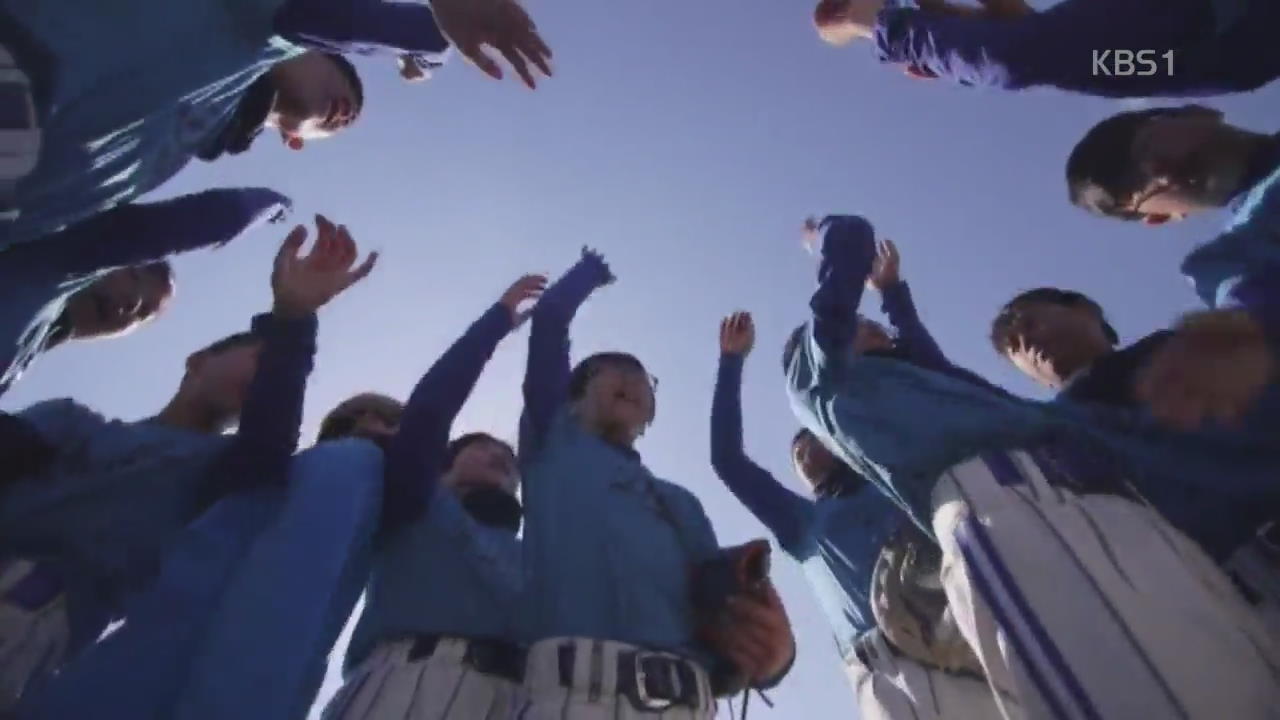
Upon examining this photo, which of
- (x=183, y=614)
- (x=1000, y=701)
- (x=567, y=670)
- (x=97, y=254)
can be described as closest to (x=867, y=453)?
(x=1000, y=701)

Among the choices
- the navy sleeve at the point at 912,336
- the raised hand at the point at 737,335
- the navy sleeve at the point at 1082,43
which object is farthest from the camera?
the raised hand at the point at 737,335

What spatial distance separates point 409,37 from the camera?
2.01m

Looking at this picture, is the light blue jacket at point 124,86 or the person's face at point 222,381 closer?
the light blue jacket at point 124,86

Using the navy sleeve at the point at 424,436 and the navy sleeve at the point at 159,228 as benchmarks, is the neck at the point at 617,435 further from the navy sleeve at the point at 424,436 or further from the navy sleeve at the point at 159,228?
the navy sleeve at the point at 159,228

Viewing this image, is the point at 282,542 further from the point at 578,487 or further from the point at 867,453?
the point at 867,453

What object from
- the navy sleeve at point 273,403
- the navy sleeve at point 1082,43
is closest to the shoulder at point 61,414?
the navy sleeve at point 273,403

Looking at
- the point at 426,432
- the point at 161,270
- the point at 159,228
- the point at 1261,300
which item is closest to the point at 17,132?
the point at 159,228

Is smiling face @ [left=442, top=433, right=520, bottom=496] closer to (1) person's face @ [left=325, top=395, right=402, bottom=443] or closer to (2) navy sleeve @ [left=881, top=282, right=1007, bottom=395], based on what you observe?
(1) person's face @ [left=325, top=395, right=402, bottom=443]

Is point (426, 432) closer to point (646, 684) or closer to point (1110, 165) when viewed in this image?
point (646, 684)

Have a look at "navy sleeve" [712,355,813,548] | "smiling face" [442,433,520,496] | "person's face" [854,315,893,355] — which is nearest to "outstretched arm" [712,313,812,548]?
"navy sleeve" [712,355,813,548]

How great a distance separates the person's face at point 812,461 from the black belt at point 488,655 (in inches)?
56.4

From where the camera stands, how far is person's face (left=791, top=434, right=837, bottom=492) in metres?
3.24

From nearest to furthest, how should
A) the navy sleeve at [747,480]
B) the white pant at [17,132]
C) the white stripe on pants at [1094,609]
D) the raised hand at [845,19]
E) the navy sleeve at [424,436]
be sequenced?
the white stripe on pants at [1094,609] → the white pant at [17,132] → the navy sleeve at [424,436] → the raised hand at [845,19] → the navy sleeve at [747,480]

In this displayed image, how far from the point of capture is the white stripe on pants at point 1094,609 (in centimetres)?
139
